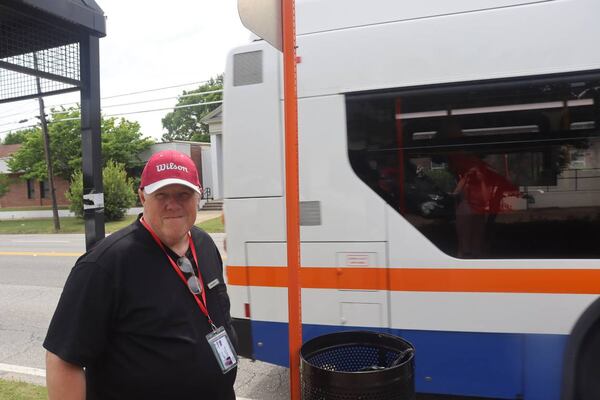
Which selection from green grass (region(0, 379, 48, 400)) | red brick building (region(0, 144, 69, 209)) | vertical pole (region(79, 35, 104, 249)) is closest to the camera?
vertical pole (region(79, 35, 104, 249))

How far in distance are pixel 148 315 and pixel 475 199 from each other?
7.73 feet

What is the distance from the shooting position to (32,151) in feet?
101

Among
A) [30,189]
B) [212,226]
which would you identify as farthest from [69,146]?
[212,226]

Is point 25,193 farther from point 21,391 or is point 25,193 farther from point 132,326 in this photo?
point 132,326

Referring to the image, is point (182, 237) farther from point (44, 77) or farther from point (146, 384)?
point (44, 77)

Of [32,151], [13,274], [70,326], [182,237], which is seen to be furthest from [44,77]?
[32,151]

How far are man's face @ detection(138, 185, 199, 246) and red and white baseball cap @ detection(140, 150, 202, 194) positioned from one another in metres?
0.03

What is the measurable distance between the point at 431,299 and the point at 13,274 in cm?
1064

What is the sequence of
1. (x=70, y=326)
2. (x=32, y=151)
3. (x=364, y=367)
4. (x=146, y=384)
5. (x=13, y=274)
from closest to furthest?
(x=70, y=326) → (x=146, y=384) → (x=364, y=367) → (x=13, y=274) → (x=32, y=151)

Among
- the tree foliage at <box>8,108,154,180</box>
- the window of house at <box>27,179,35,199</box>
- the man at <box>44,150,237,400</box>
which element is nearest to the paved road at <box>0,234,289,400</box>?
the man at <box>44,150,237,400</box>

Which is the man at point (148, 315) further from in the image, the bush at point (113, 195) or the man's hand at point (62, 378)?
the bush at point (113, 195)

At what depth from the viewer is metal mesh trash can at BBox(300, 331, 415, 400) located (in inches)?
66.5

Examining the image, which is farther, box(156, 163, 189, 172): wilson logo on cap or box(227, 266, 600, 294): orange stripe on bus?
box(227, 266, 600, 294): orange stripe on bus

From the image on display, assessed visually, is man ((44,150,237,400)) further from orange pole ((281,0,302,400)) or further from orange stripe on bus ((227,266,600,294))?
orange stripe on bus ((227,266,600,294))
